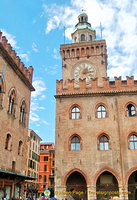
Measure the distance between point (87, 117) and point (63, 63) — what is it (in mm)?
9510

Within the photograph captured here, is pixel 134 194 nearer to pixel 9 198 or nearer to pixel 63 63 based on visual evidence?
pixel 9 198

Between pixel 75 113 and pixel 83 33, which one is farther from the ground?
pixel 83 33

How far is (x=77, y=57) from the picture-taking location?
2950 cm

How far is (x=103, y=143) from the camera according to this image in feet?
74.4

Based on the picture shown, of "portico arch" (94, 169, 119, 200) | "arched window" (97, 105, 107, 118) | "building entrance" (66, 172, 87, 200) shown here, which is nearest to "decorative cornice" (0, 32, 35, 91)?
"arched window" (97, 105, 107, 118)

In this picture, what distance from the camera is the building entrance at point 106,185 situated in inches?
852

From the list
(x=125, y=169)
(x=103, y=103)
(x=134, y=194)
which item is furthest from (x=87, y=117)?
(x=134, y=194)

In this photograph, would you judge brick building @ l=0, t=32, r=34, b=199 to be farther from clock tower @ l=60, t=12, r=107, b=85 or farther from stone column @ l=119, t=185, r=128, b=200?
stone column @ l=119, t=185, r=128, b=200

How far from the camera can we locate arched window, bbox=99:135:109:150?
2248cm

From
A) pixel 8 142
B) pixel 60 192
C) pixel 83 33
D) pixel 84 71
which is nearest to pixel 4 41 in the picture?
pixel 8 142

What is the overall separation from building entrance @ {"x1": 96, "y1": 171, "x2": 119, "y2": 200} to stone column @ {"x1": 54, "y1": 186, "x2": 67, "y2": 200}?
3229 millimetres

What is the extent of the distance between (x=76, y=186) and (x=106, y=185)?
9.69 feet

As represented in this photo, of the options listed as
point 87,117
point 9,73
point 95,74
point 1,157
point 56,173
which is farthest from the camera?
point 95,74

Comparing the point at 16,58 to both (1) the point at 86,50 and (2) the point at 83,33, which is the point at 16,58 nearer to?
(1) the point at 86,50
